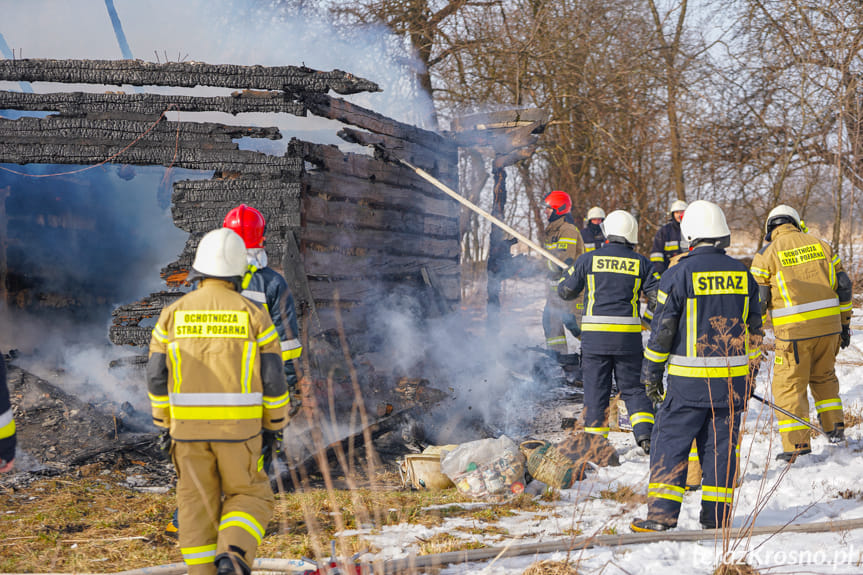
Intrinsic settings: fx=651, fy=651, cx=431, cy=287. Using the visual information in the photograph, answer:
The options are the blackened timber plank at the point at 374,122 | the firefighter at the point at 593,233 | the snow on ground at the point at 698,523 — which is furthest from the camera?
the firefighter at the point at 593,233

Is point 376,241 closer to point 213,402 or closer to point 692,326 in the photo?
point 692,326

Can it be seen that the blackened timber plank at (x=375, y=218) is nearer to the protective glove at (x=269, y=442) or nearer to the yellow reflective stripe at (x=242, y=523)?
the protective glove at (x=269, y=442)

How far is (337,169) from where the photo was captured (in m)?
7.38

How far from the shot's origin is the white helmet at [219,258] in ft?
11.1

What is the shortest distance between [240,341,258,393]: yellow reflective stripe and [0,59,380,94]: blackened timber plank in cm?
398

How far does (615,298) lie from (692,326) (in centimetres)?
141

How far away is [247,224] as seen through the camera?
15.4 ft

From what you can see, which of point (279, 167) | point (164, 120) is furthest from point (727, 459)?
point (164, 120)

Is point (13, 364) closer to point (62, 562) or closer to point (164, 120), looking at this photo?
point (164, 120)

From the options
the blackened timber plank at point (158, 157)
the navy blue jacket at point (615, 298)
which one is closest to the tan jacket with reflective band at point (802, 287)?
the navy blue jacket at point (615, 298)

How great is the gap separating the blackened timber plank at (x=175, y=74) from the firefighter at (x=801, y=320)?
4.60m

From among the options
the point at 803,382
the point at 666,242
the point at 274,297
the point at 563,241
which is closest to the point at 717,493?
the point at 803,382

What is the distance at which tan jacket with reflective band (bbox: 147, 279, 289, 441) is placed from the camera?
3.24 meters

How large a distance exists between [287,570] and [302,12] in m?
11.9
